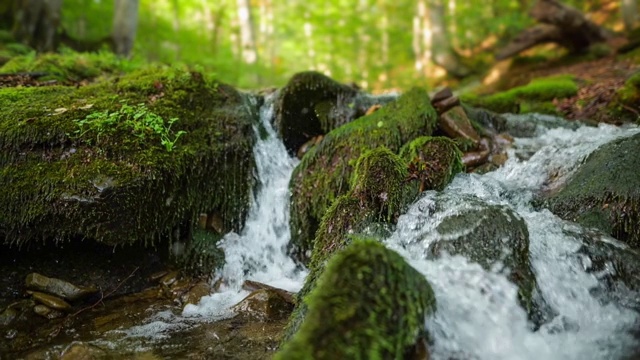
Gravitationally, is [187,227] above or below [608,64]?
below

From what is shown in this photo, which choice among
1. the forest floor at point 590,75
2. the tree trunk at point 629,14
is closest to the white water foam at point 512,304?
the forest floor at point 590,75

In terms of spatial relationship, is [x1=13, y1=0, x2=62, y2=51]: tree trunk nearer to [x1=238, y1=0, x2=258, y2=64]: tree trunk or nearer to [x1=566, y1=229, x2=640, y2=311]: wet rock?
[x1=238, y1=0, x2=258, y2=64]: tree trunk

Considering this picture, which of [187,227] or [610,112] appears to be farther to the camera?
[610,112]

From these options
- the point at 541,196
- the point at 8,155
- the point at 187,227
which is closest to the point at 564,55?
the point at 541,196

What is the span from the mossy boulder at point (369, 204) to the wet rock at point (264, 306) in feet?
2.10

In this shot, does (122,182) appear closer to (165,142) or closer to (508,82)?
(165,142)

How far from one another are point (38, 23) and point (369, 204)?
32.7ft

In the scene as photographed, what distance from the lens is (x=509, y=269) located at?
8.97 feet

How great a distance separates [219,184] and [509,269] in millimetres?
3369

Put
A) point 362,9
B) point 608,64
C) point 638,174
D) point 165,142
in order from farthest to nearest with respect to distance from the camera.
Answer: point 362,9, point 608,64, point 165,142, point 638,174

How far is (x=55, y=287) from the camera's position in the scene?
397 centimetres

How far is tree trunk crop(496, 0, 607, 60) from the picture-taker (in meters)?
10.3

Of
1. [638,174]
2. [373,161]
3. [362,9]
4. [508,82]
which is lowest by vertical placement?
[638,174]

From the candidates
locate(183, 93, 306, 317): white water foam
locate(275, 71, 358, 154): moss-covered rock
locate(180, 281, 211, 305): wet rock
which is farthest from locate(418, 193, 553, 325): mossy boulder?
locate(275, 71, 358, 154): moss-covered rock
